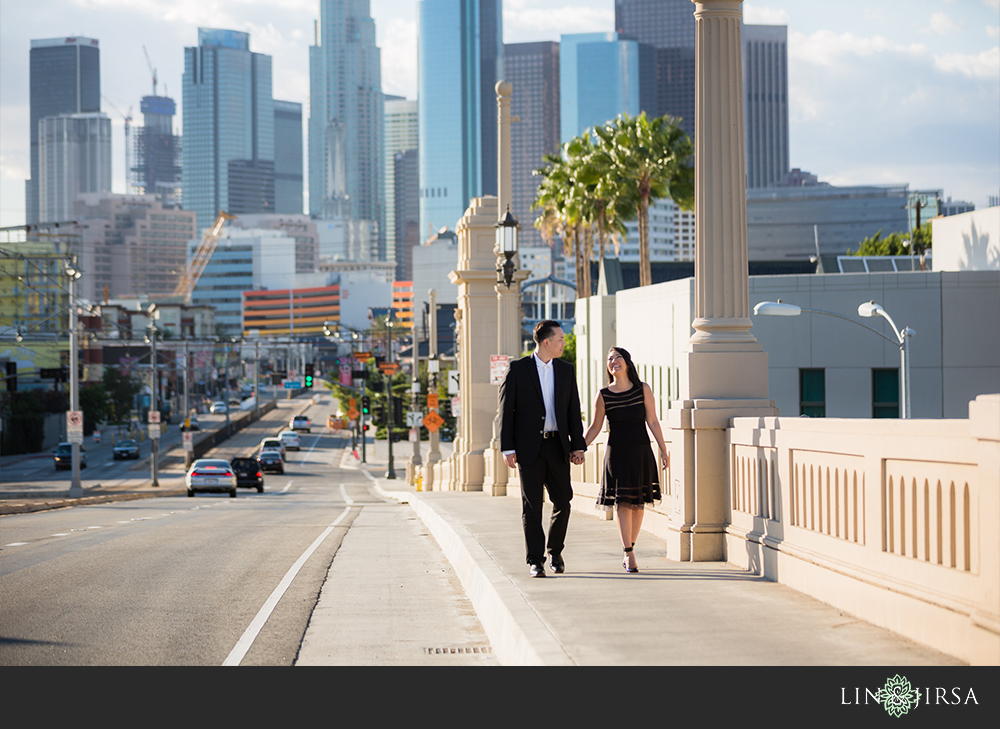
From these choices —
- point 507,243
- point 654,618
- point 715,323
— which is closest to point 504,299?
point 507,243

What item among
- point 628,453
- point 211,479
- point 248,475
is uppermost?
point 628,453

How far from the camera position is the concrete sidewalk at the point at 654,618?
6.47 m

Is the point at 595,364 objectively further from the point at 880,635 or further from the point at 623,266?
the point at 880,635

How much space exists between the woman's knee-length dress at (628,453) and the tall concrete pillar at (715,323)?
64 cm

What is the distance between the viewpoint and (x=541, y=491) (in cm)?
951

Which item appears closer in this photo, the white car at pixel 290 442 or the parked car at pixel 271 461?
the parked car at pixel 271 461

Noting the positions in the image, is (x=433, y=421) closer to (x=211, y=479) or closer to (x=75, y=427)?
(x=211, y=479)

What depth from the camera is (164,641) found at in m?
8.15

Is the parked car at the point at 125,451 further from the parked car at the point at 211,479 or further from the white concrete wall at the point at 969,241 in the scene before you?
the white concrete wall at the point at 969,241

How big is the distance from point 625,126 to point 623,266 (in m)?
22.9

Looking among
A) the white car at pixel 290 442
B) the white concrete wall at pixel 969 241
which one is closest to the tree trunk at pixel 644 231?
the white concrete wall at pixel 969 241

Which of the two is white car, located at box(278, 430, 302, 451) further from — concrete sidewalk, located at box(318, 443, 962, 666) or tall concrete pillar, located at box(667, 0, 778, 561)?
tall concrete pillar, located at box(667, 0, 778, 561)
